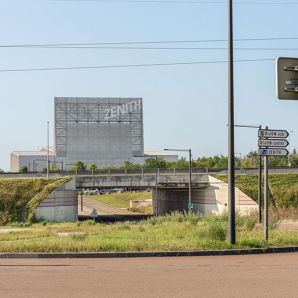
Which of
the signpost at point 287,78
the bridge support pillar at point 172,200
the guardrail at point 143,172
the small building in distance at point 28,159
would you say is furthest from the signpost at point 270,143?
the small building in distance at point 28,159

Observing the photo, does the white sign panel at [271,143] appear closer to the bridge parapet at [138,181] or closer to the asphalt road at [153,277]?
the asphalt road at [153,277]

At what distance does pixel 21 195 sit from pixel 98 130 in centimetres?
7337

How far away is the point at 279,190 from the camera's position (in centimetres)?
5381

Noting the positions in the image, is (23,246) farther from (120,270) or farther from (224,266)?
(224,266)

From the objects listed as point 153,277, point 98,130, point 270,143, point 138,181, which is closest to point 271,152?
point 270,143

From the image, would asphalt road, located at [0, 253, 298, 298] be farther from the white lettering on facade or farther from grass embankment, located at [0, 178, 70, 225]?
the white lettering on facade

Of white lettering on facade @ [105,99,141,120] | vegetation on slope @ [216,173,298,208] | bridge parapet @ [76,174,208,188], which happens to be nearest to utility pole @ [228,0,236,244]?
vegetation on slope @ [216,173,298,208]

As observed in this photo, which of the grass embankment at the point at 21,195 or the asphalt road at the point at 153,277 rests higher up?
the asphalt road at the point at 153,277

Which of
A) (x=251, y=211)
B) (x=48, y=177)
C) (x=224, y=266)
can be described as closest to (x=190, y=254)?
(x=224, y=266)

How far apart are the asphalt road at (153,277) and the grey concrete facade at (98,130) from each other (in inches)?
4309

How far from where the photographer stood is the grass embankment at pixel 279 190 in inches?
2020

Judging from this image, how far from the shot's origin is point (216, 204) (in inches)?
2147

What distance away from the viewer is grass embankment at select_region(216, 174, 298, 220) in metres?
51.3

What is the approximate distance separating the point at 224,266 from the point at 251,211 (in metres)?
39.3
